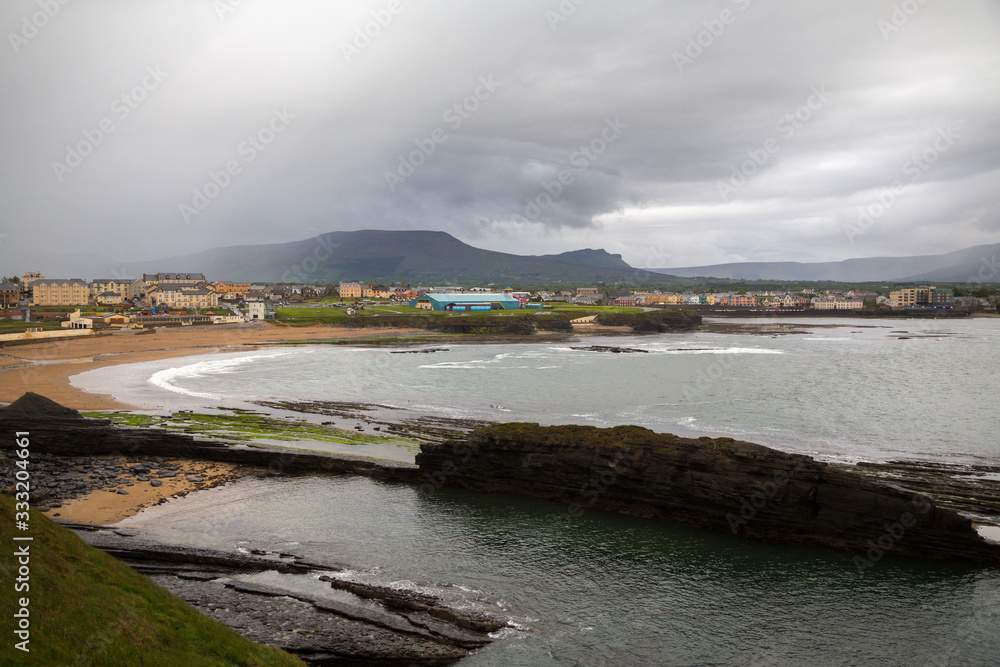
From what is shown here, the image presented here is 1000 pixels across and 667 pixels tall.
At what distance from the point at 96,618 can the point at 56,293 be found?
14301 cm

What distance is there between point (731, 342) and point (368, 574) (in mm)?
94654

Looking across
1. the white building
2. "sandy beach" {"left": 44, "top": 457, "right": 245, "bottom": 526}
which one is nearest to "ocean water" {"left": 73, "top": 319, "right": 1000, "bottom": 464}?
"sandy beach" {"left": 44, "top": 457, "right": 245, "bottom": 526}

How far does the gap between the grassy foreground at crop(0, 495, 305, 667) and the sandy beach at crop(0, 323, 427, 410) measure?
3403 cm

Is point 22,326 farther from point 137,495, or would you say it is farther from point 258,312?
point 137,495

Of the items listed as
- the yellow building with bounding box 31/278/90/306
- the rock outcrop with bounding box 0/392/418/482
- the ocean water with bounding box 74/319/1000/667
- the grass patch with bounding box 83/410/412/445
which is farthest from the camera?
the yellow building with bounding box 31/278/90/306

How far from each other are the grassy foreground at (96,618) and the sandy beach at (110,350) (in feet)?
112

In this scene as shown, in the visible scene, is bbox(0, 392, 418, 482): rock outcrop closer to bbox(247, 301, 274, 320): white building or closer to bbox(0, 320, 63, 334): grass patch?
bbox(0, 320, 63, 334): grass patch

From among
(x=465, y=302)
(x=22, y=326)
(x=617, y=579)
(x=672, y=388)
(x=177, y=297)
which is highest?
(x=177, y=297)

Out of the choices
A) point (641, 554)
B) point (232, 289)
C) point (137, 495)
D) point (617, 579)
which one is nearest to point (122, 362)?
point (137, 495)

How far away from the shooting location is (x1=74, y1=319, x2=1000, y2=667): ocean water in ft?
51.8

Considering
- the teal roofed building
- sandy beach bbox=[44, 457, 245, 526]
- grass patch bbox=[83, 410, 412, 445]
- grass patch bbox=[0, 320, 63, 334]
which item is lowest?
sandy beach bbox=[44, 457, 245, 526]

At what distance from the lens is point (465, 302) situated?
15075 cm

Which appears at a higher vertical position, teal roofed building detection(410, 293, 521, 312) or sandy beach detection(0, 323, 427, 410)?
teal roofed building detection(410, 293, 521, 312)

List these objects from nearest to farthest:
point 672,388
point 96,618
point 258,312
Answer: point 96,618, point 672,388, point 258,312
